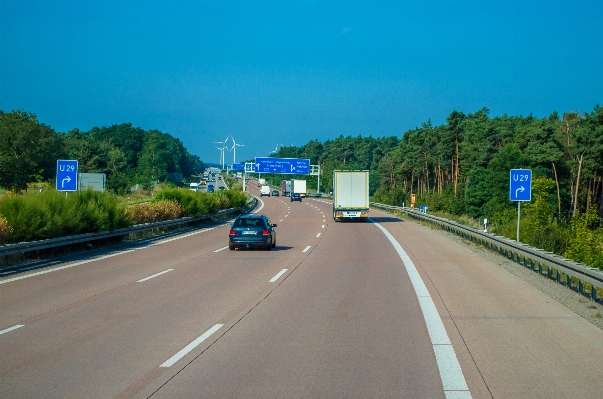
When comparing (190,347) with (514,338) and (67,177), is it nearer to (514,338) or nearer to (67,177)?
(514,338)

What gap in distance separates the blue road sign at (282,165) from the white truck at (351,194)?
56.0 metres

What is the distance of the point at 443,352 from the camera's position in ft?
27.1

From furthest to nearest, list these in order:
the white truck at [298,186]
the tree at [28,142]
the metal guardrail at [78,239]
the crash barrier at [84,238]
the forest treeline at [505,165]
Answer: the white truck at [298,186] → the tree at [28,142] → the forest treeline at [505,165] → the crash barrier at [84,238] → the metal guardrail at [78,239]

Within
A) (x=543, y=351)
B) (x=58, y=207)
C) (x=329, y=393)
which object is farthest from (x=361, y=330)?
(x=58, y=207)

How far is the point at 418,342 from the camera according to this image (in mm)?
8867

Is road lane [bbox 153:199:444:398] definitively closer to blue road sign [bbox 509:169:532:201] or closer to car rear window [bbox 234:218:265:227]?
car rear window [bbox 234:218:265:227]

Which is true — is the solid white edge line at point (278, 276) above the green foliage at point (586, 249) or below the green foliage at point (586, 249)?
below

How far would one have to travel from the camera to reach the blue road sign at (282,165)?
102 m

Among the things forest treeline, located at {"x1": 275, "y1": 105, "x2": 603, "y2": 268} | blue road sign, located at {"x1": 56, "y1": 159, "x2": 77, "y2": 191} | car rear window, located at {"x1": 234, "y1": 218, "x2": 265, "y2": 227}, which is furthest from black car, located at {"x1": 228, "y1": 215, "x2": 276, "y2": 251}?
forest treeline, located at {"x1": 275, "y1": 105, "x2": 603, "y2": 268}

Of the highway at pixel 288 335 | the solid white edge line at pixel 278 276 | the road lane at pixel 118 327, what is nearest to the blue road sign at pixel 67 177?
the road lane at pixel 118 327

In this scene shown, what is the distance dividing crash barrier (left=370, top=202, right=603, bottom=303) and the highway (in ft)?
2.89

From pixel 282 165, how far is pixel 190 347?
9514 cm

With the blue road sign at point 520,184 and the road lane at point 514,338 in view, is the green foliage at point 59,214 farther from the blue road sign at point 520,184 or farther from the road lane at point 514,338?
the blue road sign at point 520,184

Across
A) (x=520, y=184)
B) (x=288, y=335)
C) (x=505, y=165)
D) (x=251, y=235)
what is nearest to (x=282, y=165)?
(x=505, y=165)
